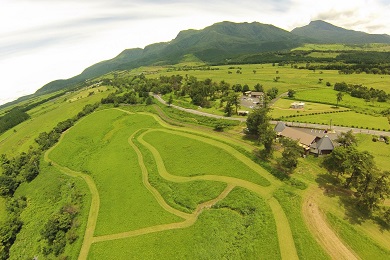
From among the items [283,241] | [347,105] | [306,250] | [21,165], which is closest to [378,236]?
[306,250]

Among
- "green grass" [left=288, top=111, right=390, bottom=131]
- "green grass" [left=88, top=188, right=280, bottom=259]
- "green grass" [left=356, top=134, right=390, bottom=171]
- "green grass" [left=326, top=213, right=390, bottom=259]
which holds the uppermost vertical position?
"green grass" [left=288, top=111, right=390, bottom=131]

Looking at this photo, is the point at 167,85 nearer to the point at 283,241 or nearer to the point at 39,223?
the point at 39,223

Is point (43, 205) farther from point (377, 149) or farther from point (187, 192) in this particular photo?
point (377, 149)

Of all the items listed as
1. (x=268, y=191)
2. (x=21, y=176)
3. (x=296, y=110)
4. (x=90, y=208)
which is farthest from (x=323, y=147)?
(x=21, y=176)

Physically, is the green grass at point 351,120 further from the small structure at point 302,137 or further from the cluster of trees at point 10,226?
the cluster of trees at point 10,226

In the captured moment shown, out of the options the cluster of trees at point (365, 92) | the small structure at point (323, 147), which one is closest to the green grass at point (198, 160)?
the small structure at point (323, 147)

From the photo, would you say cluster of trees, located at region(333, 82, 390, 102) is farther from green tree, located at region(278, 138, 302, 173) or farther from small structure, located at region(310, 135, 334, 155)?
green tree, located at region(278, 138, 302, 173)

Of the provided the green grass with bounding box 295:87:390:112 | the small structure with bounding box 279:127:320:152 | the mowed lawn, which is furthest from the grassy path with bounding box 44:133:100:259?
the green grass with bounding box 295:87:390:112
